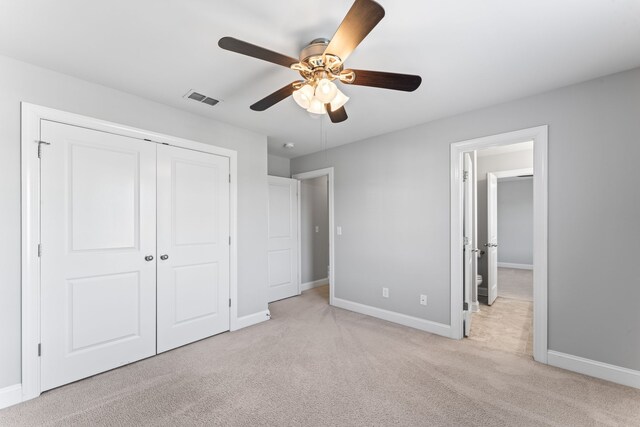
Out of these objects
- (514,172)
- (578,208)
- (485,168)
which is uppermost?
(485,168)

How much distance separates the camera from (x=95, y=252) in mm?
2328

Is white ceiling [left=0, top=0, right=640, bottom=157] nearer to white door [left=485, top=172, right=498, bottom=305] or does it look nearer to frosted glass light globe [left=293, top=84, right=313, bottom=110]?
frosted glass light globe [left=293, top=84, right=313, bottom=110]

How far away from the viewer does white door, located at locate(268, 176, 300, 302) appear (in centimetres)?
452

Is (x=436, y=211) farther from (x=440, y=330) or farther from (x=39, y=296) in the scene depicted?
(x=39, y=296)

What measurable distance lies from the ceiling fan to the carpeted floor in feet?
6.67

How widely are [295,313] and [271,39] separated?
127 inches

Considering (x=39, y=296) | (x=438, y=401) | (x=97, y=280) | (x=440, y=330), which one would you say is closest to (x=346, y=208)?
(x=440, y=330)

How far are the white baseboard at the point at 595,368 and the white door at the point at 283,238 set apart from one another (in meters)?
3.40

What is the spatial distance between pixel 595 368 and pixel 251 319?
3.26m

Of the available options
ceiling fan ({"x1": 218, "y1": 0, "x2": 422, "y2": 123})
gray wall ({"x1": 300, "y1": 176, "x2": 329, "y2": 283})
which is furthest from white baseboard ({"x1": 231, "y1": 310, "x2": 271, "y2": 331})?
ceiling fan ({"x1": 218, "y1": 0, "x2": 422, "y2": 123})

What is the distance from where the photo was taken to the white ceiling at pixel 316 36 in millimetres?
1529

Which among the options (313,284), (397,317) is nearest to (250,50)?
(397,317)

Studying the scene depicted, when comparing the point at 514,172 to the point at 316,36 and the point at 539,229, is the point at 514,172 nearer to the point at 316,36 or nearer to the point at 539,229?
the point at 539,229

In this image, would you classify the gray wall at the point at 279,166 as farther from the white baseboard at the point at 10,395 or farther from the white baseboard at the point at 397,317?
the white baseboard at the point at 10,395
